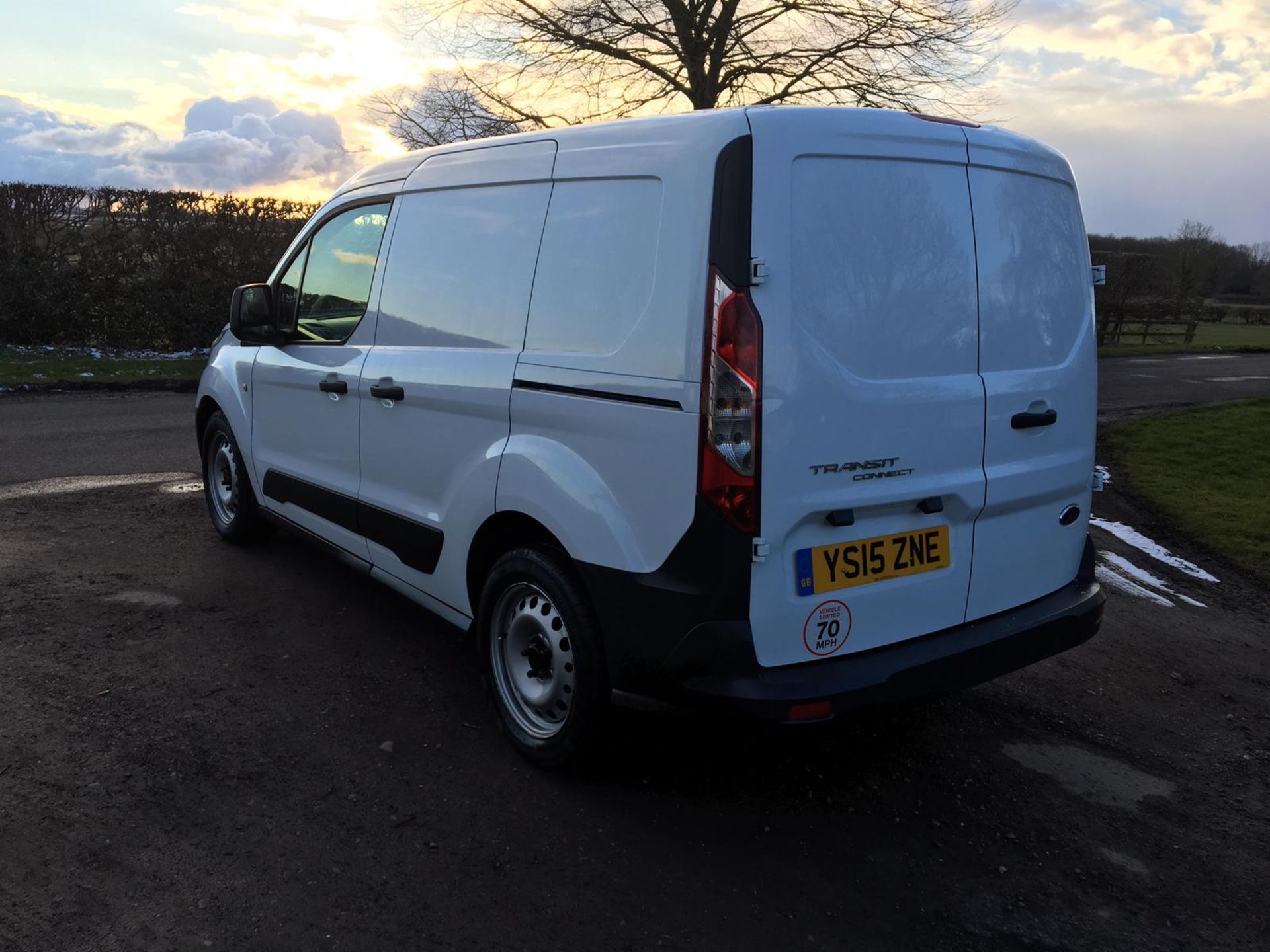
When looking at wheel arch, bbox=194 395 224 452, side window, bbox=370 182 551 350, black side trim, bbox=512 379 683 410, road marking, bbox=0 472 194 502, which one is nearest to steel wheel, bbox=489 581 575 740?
black side trim, bbox=512 379 683 410

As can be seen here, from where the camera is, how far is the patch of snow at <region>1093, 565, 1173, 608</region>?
18.9 ft

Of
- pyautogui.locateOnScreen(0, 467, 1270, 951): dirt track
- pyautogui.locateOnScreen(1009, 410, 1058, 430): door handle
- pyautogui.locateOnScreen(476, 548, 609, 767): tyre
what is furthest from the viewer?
pyautogui.locateOnScreen(1009, 410, 1058, 430): door handle

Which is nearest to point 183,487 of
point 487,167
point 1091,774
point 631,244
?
point 487,167

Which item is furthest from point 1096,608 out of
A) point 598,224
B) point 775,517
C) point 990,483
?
point 598,224

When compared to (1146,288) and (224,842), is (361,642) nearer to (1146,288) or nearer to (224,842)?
(224,842)

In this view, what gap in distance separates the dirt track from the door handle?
1263 millimetres

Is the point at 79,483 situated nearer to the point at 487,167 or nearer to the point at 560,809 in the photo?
the point at 487,167

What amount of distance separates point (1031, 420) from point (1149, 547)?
174 inches

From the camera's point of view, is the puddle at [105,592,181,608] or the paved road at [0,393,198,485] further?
the paved road at [0,393,198,485]

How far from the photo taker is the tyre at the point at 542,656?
123 inches

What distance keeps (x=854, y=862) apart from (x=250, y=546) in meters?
4.20

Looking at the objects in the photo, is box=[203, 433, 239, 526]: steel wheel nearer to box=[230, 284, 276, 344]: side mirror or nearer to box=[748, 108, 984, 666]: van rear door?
box=[230, 284, 276, 344]: side mirror

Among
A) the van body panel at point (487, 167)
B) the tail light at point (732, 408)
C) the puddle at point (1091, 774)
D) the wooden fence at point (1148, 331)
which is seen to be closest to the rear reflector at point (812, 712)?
the tail light at point (732, 408)

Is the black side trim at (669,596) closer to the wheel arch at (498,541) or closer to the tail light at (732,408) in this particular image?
the tail light at (732,408)
